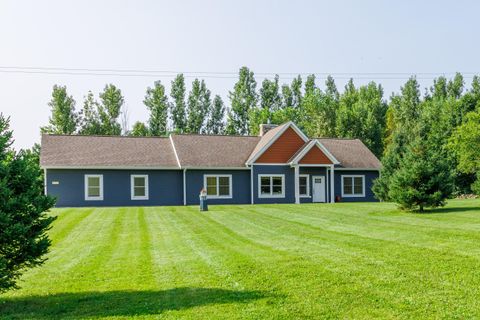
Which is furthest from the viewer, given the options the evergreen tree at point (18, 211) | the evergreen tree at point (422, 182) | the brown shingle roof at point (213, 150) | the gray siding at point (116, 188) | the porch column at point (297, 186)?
the porch column at point (297, 186)

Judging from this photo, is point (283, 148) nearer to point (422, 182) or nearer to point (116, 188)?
point (116, 188)

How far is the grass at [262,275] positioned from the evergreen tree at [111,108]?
43.9 meters

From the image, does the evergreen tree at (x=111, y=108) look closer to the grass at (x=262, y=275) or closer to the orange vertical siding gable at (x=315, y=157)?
the orange vertical siding gable at (x=315, y=157)

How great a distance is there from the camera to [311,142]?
31812 mm

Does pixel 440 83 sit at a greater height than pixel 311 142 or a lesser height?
greater

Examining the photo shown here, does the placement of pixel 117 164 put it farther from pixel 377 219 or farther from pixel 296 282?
pixel 296 282

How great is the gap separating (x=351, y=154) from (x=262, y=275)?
93.7 feet

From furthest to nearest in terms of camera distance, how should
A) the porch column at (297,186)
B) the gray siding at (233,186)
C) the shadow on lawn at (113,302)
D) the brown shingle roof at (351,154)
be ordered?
the brown shingle roof at (351,154)
the porch column at (297,186)
the gray siding at (233,186)
the shadow on lawn at (113,302)

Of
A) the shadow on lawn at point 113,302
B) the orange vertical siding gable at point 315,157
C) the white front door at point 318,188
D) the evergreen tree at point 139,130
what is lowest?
the shadow on lawn at point 113,302

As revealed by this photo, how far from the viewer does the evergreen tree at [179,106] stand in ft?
200

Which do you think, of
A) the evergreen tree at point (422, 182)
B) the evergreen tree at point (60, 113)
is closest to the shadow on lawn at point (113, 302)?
the evergreen tree at point (422, 182)

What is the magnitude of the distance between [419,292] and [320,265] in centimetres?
222

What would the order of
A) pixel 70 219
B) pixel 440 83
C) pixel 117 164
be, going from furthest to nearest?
pixel 440 83, pixel 117 164, pixel 70 219

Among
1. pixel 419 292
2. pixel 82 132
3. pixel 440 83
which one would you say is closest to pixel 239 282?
pixel 419 292
